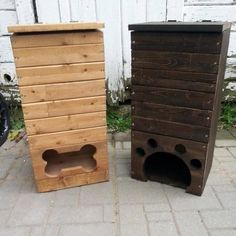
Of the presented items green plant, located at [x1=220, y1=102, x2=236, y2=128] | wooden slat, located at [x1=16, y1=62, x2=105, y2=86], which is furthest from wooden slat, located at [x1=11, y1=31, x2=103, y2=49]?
green plant, located at [x1=220, y1=102, x2=236, y2=128]

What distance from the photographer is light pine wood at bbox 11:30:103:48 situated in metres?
1.93

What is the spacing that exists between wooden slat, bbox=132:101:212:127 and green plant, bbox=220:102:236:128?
1.57 m

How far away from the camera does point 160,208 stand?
2117mm

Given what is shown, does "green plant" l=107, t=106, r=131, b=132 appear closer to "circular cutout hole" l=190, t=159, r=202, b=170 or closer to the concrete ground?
the concrete ground

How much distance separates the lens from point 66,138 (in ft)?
7.37

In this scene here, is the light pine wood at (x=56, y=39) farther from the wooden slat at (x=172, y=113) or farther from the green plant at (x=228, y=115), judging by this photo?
the green plant at (x=228, y=115)

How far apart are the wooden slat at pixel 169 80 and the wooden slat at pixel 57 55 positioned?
29cm

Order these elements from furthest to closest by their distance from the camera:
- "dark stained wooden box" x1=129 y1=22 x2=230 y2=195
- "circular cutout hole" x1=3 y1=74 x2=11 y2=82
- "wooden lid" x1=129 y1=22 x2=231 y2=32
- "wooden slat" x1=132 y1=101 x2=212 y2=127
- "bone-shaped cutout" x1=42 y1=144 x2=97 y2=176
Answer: "circular cutout hole" x1=3 y1=74 x2=11 y2=82
"bone-shaped cutout" x1=42 y1=144 x2=97 y2=176
"wooden slat" x1=132 y1=101 x2=212 y2=127
"dark stained wooden box" x1=129 y1=22 x2=230 y2=195
"wooden lid" x1=129 y1=22 x2=231 y2=32

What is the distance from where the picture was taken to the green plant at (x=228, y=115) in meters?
3.53

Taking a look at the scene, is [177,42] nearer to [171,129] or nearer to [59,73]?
[171,129]

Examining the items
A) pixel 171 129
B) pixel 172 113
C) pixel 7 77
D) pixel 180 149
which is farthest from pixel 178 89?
pixel 7 77

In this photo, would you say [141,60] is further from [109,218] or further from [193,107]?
[109,218]

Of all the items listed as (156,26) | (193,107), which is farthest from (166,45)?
A: (193,107)

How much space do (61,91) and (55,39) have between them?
0.34 meters
